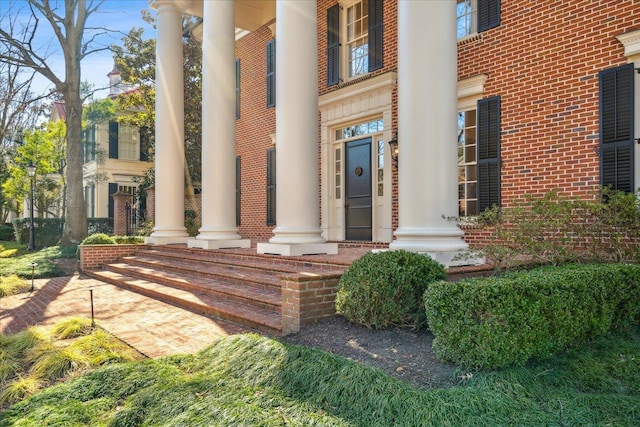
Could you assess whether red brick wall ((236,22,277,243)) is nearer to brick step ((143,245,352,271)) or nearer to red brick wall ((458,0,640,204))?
brick step ((143,245,352,271))

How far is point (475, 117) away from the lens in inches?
310

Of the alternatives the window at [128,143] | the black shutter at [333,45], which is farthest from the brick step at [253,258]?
the window at [128,143]

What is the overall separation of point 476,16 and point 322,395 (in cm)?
754

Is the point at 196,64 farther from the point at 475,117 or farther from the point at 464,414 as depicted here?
the point at 464,414

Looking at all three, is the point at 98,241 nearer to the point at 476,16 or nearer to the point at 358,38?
the point at 358,38

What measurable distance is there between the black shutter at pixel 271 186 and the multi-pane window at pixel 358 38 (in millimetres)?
3553

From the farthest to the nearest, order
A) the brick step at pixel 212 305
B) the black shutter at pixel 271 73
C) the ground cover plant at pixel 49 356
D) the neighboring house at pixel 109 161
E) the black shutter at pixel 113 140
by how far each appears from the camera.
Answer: the black shutter at pixel 113 140
the neighboring house at pixel 109 161
the black shutter at pixel 271 73
the brick step at pixel 212 305
the ground cover plant at pixel 49 356

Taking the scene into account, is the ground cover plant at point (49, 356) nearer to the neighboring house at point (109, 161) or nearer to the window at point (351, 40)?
the window at point (351, 40)

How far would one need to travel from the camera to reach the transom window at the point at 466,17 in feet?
26.2

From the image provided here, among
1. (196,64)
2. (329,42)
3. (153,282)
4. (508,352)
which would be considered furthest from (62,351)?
(196,64)

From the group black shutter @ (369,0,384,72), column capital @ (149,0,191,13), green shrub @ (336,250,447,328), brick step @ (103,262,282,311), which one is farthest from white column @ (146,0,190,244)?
green shrub @ (336,250,447,328)

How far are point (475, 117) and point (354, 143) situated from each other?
2.98 m

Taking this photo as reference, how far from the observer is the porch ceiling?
11.8m

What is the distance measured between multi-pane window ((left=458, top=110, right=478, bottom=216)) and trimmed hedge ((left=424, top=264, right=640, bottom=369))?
13.7 feet
